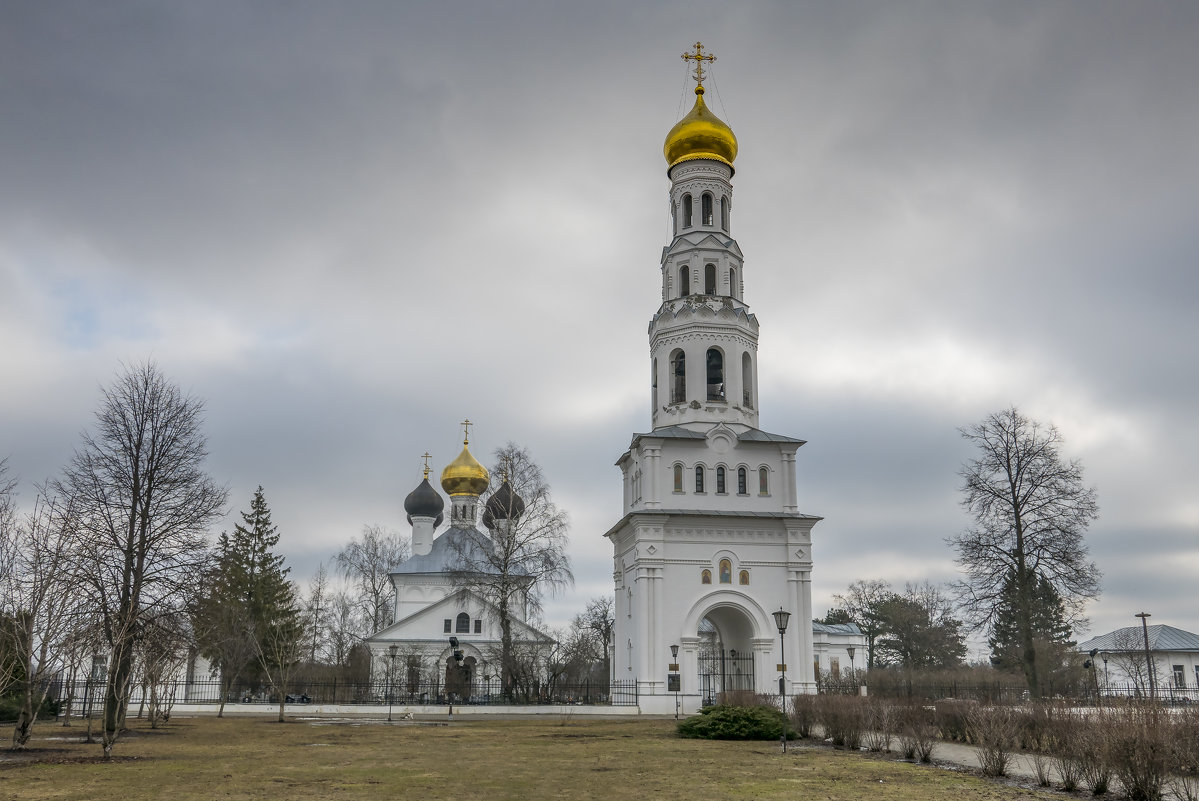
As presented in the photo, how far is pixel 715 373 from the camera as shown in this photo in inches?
1503

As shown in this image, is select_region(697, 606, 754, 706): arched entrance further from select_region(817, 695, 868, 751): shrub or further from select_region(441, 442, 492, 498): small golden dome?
select_region(441, 442, 492, 498): small golden dome

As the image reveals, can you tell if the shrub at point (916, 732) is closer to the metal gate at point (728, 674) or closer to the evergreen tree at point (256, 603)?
the metal gate at point (728, 674)

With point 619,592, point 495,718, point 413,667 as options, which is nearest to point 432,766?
point 495,718

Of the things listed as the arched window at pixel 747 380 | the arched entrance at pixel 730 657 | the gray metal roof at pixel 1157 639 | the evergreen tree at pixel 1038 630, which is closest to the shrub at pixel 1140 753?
the evergreen tree at pixel 1038 630

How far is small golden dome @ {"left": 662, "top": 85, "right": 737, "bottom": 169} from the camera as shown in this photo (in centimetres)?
3991

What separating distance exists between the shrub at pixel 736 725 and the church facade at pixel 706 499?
11.9m

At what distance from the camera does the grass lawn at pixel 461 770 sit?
11930mm

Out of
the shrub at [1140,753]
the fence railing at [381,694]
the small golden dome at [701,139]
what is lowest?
the fence railing at [381,694]

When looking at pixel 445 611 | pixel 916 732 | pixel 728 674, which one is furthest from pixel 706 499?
pixel 445 611

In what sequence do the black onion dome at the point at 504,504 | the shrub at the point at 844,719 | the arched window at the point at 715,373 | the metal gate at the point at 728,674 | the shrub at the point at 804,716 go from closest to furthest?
the shrub at the point at 844,719, the shrub at the point at 804,716, the metal gate at the point at 728,674, the arched window at the point at 715,373, the black onion dome at the point at 504,504

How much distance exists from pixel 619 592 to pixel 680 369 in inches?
349

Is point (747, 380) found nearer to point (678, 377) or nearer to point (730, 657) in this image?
point (678, 377)

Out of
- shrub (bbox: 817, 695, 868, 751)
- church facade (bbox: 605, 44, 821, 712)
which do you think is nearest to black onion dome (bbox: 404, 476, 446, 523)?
church facade (bbox: 605, 44, 821, 712)

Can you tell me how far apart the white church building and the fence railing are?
1.96 metres
